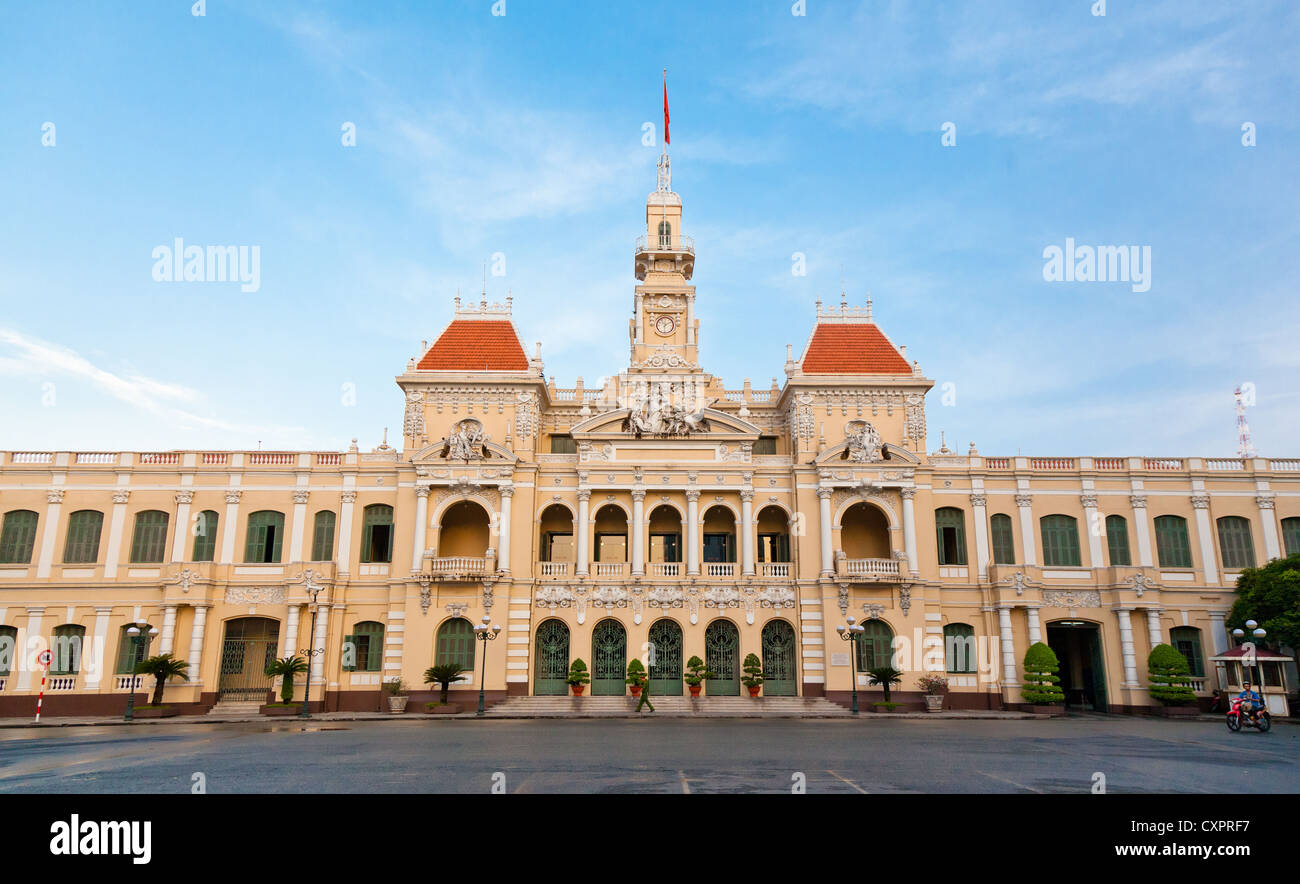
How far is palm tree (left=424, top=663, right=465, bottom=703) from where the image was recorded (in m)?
35.0

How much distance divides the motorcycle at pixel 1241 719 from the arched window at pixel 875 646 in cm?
1372

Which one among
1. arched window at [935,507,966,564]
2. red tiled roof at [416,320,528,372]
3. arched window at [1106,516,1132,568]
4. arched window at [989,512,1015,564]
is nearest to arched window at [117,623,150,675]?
red tiled roof at [416,320,528,372]

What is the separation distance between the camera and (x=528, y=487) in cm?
3909

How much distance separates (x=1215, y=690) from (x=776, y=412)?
944 inches

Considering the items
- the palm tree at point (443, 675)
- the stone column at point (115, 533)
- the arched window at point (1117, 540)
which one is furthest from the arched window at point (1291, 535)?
the stone column at point (115, 533)

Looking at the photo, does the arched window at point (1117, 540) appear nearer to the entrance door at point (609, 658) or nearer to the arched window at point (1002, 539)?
the arched window at point (1002, 539)

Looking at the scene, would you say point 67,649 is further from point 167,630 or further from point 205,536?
point 205,536

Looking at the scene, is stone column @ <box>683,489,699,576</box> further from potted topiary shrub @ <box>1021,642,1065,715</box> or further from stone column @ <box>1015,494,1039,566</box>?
stone column @ <box>1015,494,1039,566</box>

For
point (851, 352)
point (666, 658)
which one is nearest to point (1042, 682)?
point (666, 658)

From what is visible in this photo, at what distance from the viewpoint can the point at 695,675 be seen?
1416 inches

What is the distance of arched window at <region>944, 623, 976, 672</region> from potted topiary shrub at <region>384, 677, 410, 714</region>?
81.4 ft

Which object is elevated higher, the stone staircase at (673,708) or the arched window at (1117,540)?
the arched window at (1117,540)

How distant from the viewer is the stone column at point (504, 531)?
3797 centimetres
